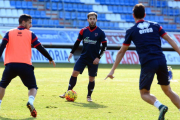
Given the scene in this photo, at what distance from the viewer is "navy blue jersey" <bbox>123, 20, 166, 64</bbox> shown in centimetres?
595

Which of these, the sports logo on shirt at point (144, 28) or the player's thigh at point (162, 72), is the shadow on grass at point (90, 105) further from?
the sports logo on shirt at point (144, 28)

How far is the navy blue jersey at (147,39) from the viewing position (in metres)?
5.95

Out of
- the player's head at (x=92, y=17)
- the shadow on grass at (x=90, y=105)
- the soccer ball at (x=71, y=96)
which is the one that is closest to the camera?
the shadow on grass at (x=90, y=105)

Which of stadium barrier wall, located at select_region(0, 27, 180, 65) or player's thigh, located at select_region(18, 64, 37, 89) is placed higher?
player's thigh, located at select_region(18, 64, 37, 89)

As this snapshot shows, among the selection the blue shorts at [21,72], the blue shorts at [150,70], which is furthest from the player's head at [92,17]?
the blue shorts at [150,70]

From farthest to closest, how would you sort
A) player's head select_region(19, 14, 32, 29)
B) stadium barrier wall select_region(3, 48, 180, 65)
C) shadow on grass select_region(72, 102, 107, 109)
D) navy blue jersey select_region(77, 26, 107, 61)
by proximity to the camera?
stadium barrier wall select_region(3, 48, 180, 65)
navy blue jersey select_region(77, 26, 107, 61)
shadow on grass select_region(72, 102, 107, 109)
player's head select_region(19, 14, 32, 29)

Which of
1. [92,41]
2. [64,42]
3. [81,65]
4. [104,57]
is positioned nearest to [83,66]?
[81,65]

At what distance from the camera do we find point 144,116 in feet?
22.7

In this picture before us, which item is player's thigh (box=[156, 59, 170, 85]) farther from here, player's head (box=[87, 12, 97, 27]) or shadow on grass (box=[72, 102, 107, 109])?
player's head (box=[87, 12, 97, 27])

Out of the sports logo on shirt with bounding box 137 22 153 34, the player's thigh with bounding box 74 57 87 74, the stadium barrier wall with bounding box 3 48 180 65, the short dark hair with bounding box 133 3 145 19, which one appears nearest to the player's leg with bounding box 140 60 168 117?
the sports logo on shirt with bounding box 137 22 153 34

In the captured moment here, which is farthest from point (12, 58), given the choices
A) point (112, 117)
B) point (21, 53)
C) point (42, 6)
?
point (42, 6)

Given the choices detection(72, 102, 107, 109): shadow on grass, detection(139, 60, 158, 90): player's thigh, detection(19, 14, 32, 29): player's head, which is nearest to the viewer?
detection(139, 60, 158, 90): player's thigh

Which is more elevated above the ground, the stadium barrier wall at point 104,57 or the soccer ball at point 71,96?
the soccer ball at point 71,96

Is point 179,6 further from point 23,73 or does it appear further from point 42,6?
point 23,73
